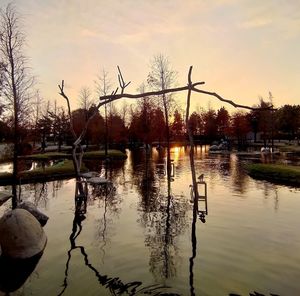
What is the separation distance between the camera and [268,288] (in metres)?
8.88

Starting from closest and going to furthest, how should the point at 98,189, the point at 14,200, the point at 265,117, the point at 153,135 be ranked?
1. the point at 14,200
2. the point at 98,189
3. the point at 265,117
4. the point at 153,135

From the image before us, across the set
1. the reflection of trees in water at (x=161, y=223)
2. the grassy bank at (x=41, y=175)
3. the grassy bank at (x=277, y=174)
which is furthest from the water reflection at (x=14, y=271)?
the grassy bank at (x=277, y=174)

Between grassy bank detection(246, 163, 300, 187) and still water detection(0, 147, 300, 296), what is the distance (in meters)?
5.23

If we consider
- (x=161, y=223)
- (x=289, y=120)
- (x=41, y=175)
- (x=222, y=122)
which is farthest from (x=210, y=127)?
(x=161, y=223)

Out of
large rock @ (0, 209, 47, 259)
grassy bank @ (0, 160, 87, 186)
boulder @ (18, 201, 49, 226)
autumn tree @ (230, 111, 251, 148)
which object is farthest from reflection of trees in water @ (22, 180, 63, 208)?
autumn tree @ (230, 111, 251, 148)

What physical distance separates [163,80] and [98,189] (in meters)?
21.7

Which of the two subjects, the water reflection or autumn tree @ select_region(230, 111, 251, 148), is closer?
the water reflection

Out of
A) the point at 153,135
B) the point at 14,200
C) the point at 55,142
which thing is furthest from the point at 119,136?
the point at 14,200

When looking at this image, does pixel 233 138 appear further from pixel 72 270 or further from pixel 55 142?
pixel 72 270

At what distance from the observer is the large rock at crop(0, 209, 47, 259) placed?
10898 millimetres

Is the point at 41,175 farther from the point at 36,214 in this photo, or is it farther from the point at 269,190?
the point at 269,190

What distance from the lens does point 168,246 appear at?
12.2m

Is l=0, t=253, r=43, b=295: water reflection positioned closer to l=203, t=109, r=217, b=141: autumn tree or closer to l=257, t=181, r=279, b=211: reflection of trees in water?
l=257, t=181, r=279, b=211: reflection of trees in water

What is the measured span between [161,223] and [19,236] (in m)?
6.32
